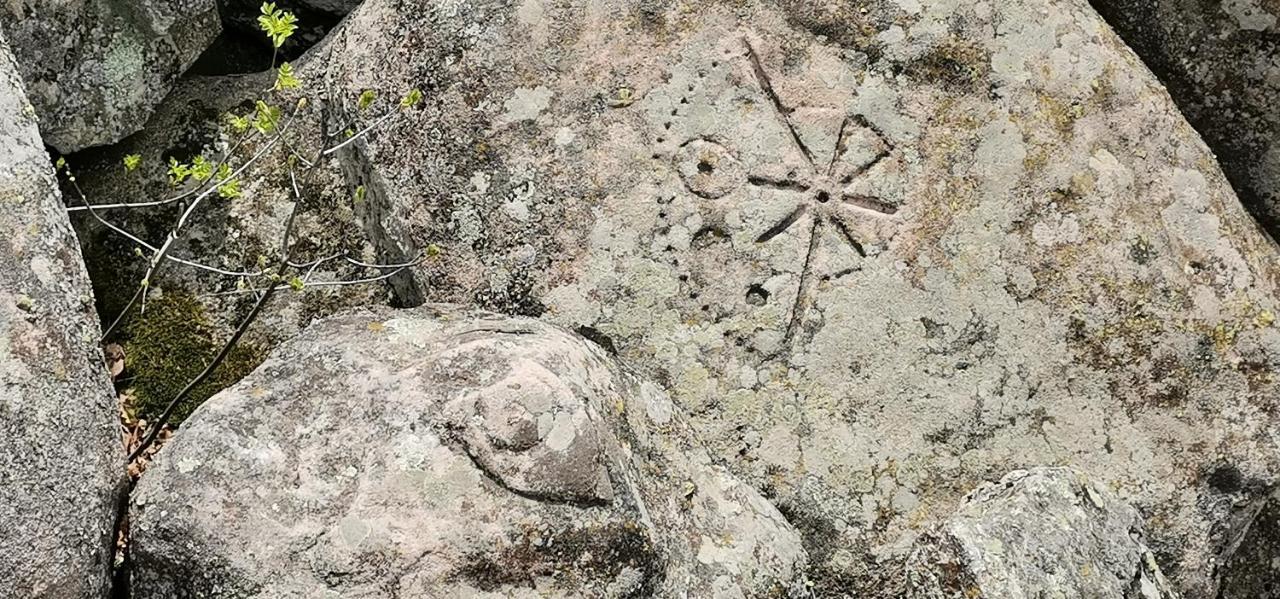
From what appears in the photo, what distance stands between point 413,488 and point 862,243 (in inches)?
58.2

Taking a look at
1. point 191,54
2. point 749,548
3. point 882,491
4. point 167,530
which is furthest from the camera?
point 191,54

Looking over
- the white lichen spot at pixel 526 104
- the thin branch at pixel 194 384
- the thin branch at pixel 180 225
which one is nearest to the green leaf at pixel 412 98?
the white lichen spot at pixel 526 104

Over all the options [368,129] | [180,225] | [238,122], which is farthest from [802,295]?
[180,225]

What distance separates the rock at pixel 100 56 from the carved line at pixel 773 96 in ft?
5.74

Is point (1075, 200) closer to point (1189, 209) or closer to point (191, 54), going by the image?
point (1189, 209)

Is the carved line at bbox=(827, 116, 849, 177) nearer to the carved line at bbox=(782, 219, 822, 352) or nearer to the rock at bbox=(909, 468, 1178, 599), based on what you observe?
the carved line at bbox=(782, 219, 822, 352)

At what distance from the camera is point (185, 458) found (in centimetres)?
287

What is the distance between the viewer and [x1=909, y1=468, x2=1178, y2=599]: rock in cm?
316

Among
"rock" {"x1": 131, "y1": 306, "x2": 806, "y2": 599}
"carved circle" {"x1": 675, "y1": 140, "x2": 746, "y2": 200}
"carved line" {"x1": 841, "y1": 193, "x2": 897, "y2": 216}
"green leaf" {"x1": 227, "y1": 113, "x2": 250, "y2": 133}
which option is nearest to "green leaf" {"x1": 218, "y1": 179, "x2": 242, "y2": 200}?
"green leaf" {"x1": 227, "y1": 113, "x2": 250, "y2": 133}

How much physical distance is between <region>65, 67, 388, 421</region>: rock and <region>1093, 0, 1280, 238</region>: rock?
2605 millimetres

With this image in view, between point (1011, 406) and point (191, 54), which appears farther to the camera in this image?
point (191, 54)

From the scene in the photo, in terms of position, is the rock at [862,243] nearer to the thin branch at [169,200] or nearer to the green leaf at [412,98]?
the green leaf at [412,98]

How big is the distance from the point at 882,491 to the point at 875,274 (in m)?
0.60

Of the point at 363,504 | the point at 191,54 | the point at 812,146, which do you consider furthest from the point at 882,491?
the point at 191,54
